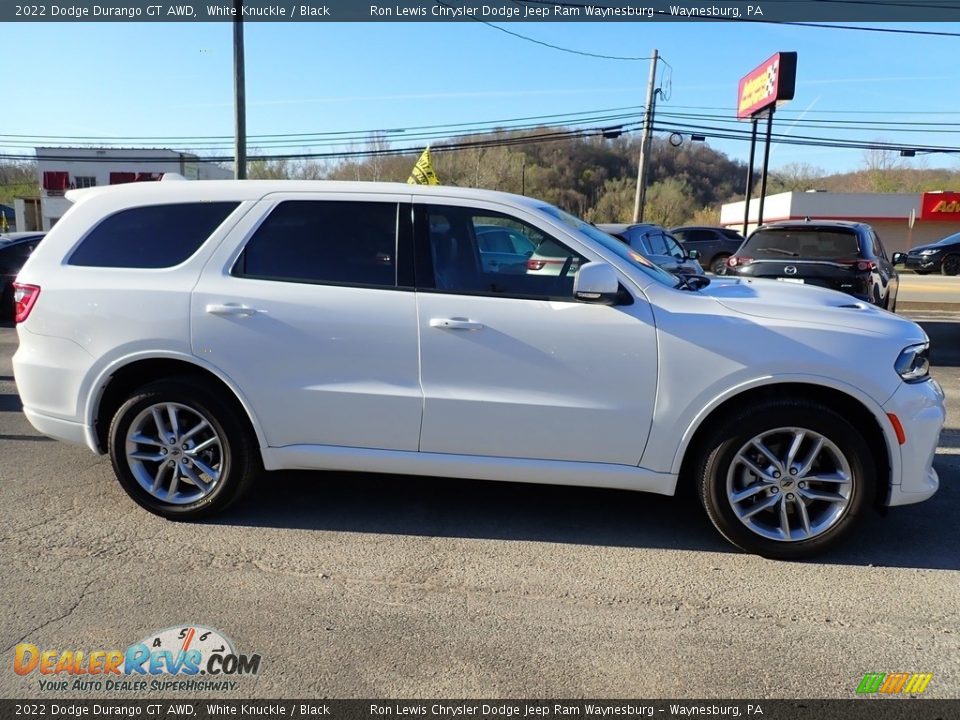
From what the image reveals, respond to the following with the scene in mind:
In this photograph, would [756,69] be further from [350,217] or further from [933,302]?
[350,217]

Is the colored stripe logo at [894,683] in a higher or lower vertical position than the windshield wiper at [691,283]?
lower

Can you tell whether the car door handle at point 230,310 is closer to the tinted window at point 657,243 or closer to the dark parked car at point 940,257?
the tinted window at point 657,243

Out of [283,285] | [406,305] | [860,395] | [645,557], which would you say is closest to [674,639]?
[645,557]

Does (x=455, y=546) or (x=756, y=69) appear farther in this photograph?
(x=756, y=69)

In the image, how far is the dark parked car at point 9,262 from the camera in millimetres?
11273

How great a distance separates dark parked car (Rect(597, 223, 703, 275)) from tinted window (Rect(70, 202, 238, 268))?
650cm

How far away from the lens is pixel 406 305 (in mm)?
3781

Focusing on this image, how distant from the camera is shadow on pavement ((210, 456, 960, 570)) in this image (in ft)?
12.8

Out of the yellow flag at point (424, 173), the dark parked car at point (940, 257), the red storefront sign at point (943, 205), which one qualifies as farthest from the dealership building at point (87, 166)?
the red storefront sign at point (943, 205)

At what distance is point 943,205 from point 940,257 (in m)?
23.4

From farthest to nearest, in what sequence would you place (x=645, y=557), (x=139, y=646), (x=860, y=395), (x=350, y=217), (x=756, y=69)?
(x=756, y=69), (x=350, y=217), (x=645, y=557), (x=860, y=395), (x=139, y=646)

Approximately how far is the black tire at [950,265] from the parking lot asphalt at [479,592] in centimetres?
2545

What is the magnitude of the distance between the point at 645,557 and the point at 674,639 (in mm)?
755

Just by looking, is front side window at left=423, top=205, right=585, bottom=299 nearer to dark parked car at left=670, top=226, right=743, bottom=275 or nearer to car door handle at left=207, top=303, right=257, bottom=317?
car door handle at left=207, top=303, right=257, bottom=317
